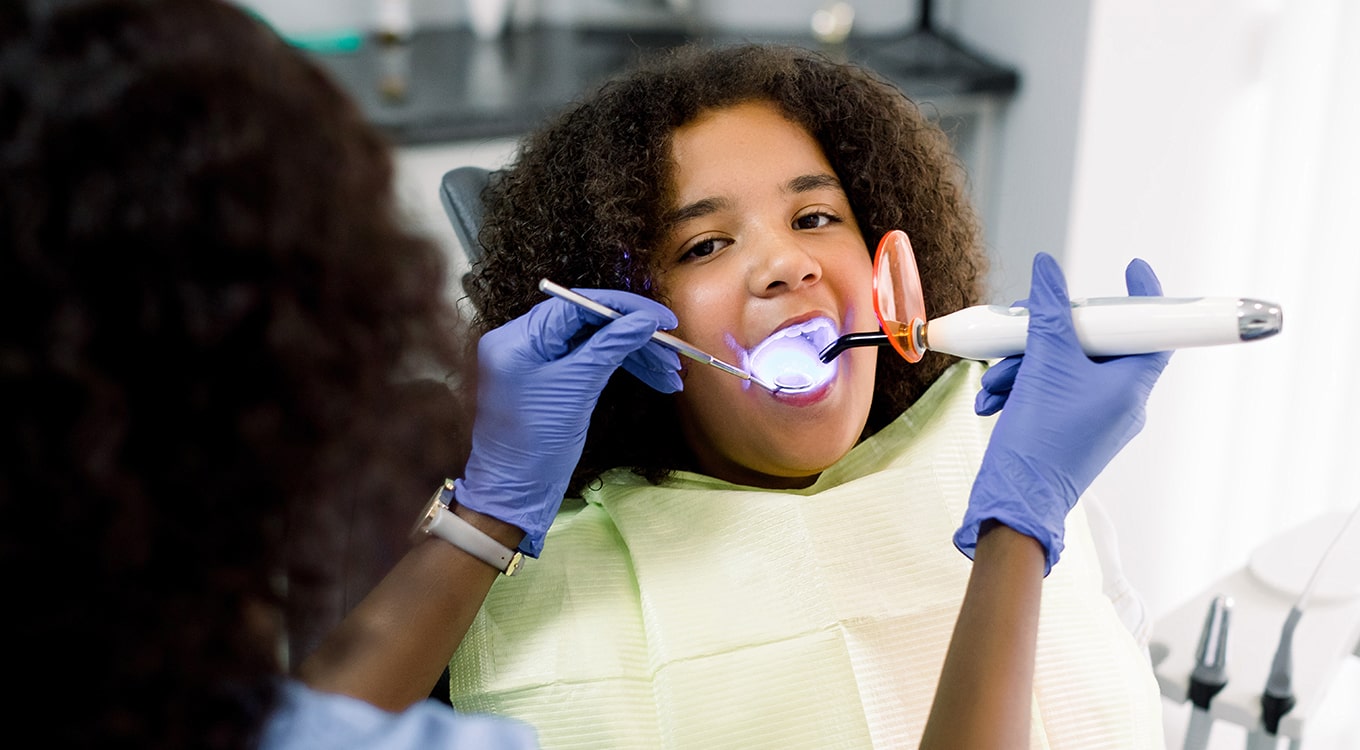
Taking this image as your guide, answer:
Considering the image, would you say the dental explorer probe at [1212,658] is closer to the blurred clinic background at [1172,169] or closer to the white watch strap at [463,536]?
the blurred clinic background at [1172,169]

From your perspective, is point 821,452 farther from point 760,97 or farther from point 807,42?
point 807,42

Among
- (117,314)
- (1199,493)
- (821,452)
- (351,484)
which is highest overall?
(117,314)

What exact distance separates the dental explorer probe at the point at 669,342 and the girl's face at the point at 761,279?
0.08 feet

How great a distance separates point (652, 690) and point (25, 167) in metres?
0.81

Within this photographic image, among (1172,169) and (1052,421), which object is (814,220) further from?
(1172,169)

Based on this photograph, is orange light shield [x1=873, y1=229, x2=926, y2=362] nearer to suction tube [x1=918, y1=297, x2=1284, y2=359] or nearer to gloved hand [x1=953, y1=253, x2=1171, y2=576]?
suction tube [x1=918, y1=297, x2=1284, y2=359]

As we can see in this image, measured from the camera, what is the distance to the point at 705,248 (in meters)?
1.36

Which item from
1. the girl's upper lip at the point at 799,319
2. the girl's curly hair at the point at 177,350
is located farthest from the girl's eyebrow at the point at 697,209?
the girl's curly hair at the point at 177,350

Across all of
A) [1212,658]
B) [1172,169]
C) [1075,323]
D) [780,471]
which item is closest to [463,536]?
[780,471]

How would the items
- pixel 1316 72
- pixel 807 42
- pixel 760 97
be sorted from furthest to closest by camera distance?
pixel 807 42
pixel 1316 72
pixel 760 97

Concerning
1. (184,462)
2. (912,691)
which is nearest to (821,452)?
(912,691)

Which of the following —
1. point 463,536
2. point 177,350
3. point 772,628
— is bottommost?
point 772,628

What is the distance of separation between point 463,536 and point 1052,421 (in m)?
0.59

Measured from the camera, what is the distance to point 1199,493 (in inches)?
101
